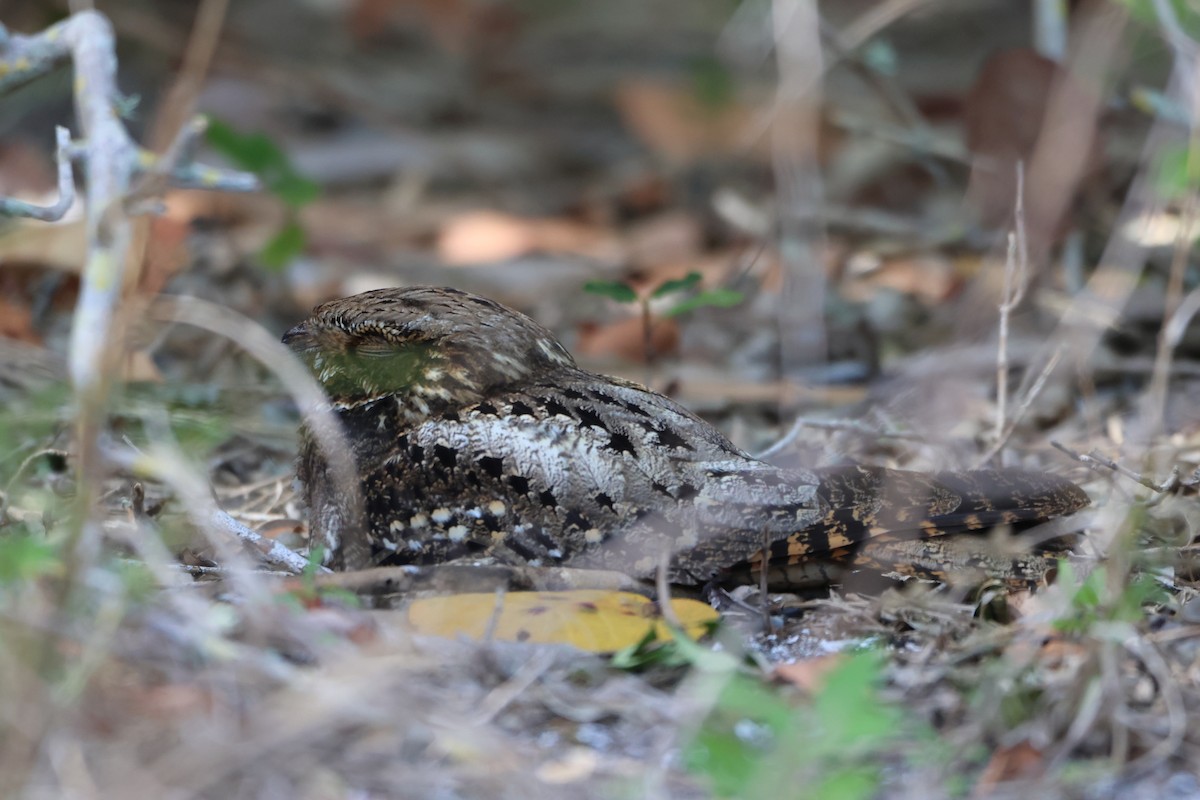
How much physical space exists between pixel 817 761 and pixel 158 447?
1121 mm

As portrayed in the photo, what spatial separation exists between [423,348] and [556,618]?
0.91 metres

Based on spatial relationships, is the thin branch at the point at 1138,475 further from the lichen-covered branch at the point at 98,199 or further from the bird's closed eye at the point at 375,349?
the lichen-covered branch at the point at 98,199

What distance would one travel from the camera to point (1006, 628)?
8.06 feet

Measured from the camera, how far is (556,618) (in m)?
2.51

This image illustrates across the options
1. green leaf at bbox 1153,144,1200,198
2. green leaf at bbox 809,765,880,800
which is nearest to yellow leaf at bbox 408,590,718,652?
green leaf at bbox 809,765,880,800

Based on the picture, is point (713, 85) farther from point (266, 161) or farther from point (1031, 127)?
point (266, 161)

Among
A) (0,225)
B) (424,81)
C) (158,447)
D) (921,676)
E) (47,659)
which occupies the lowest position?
(921,676)

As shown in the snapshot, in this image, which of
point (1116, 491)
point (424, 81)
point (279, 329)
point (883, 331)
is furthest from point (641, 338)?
point (424, 81)

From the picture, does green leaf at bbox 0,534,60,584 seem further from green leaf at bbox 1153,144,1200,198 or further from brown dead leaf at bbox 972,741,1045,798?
green leaf at bbox 1153,144,1200,198

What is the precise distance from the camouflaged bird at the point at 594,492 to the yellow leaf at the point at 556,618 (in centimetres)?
20

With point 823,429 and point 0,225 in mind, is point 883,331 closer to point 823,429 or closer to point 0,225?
point 823,429

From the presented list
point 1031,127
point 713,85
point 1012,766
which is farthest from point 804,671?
point 713,85

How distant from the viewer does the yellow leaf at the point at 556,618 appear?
8.05ft

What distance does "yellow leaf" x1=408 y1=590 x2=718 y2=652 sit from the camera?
2455 millimetres
